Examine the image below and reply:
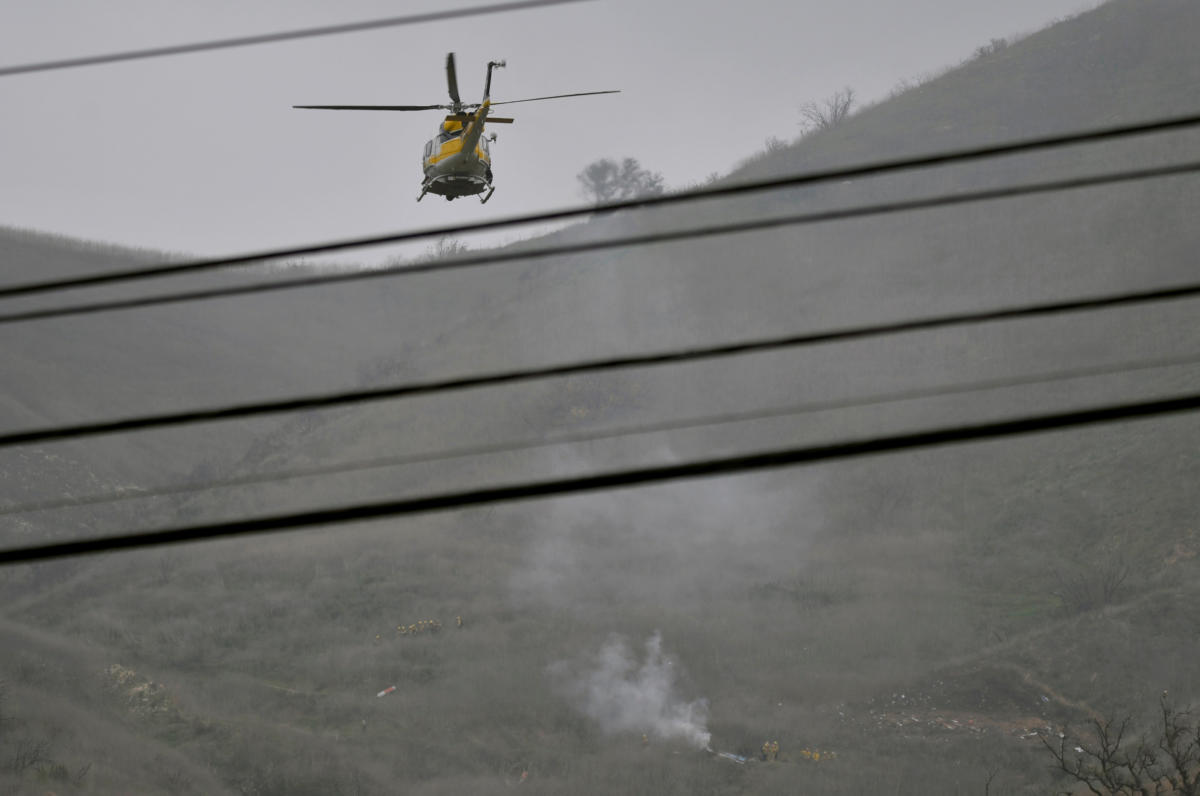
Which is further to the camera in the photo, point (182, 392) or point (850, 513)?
point (182, 392)

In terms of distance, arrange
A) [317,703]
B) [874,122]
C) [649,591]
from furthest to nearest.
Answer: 1. [874,122]
2. [649,591]
3. [317,703]

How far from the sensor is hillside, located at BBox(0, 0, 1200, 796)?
21.9 metres

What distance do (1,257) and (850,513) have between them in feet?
184

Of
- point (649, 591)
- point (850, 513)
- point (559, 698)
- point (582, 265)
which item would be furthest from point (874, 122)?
point (559, 698)

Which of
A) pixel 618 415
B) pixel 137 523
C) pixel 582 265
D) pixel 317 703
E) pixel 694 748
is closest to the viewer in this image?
pixel 694 748

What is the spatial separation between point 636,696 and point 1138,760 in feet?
36.0

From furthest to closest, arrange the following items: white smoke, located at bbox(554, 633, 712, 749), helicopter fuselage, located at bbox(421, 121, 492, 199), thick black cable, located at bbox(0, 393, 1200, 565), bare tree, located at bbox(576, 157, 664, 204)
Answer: bare tree, located at bbox(576, 157, 664, 204) → white smoke, located at bbox(554, 633, 712, 749) → helicopter fuselage, located at bbox(421, 121, 492, 199) → thick black cable, located at bbox(0, 393, 1200, 565)

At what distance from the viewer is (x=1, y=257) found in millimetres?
64188

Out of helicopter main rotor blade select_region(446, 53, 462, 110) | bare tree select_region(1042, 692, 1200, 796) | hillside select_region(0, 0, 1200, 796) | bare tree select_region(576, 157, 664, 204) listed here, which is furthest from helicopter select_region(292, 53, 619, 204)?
bare tree select_region(576, 157, 664, 204)

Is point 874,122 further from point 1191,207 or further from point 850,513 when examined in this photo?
point 850,513

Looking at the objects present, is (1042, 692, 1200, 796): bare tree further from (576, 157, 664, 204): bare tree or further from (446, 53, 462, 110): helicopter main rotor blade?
(576, 157, 664, 204): bare tree

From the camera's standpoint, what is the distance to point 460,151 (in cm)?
1722

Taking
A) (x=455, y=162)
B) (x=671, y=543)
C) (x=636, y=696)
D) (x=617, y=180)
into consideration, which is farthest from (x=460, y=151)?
(x=617, y=180)

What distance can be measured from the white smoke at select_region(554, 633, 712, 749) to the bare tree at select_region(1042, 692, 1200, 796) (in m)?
7.46
